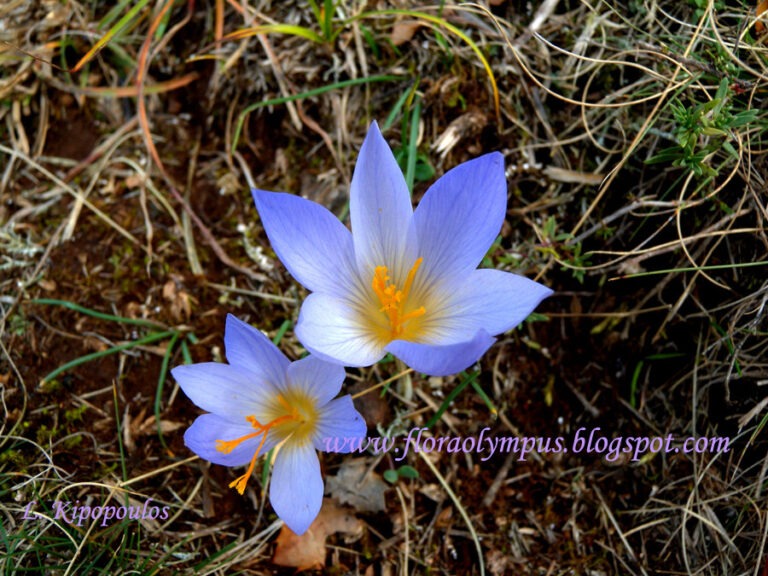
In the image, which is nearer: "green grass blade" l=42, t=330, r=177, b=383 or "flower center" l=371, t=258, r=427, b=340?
"flower center" l=371, t=258, r=427, b=340

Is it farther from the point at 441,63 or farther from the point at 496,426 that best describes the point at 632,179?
the point at 496,426

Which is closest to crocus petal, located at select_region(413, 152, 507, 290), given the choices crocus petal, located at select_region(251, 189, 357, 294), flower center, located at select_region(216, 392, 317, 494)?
crocus petal, located at select_region(251, 189, 357, 294)

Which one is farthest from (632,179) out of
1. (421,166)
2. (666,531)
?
(666,531)

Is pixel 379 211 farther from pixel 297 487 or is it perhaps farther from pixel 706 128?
pixel 706 128

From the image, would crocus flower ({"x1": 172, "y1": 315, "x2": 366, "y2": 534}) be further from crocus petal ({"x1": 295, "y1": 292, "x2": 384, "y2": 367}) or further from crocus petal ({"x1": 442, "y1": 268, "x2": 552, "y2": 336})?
crocus petal ({"x1": 442, "y1": 268, "x2": 552, "y2": 336})

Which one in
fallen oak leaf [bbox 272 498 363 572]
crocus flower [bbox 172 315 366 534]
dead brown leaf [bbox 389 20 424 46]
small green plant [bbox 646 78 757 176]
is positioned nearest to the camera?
crocus flower [bbox 172 315 366 534]

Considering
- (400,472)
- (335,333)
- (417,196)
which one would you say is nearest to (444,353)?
(335,333)

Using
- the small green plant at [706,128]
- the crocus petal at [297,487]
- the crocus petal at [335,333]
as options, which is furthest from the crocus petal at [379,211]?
the small green plant at [706,128]
